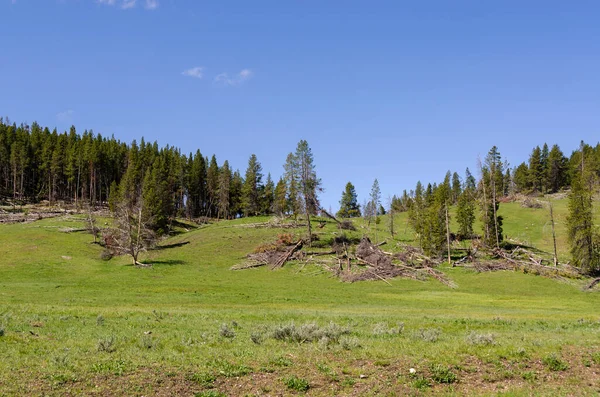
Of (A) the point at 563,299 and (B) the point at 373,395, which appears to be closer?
(B) the point at 373,395

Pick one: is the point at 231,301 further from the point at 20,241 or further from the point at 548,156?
the point at 548,156

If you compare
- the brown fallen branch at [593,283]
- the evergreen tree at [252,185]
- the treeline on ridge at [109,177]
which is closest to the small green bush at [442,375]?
the brown fallen branch at [593,283]

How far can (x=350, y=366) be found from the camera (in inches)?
475

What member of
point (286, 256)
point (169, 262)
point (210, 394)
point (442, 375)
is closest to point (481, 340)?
point (442, 375)

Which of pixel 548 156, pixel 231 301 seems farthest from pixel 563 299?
pixel 548 156

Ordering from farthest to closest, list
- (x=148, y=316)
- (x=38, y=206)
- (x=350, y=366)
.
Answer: (x=38, y=206) < (x=148, y=316) < (x=350, y=366)

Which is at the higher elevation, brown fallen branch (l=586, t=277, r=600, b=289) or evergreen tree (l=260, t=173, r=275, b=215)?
evergreen tree (l=260, t=173, r=275, b=215)

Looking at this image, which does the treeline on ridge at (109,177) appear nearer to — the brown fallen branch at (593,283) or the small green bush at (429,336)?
the brown fallen branch at (593,283)

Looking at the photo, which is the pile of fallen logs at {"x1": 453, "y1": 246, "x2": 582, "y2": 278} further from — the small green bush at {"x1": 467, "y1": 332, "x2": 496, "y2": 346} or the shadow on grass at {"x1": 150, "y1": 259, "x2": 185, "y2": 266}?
the small green bush at {"x1": 467, "y1": 332, "x2": 496, "y2": 346}

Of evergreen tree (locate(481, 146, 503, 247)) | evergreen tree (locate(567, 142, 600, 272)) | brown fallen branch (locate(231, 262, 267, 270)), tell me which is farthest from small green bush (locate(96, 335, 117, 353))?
evergreen tree (locate(481, 146, 503, 247))

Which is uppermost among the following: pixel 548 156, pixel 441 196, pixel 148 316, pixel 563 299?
pixel 548 156

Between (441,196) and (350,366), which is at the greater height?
(441,196)

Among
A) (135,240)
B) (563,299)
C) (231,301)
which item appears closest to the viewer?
(231,301)

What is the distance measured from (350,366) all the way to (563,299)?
134 feet
